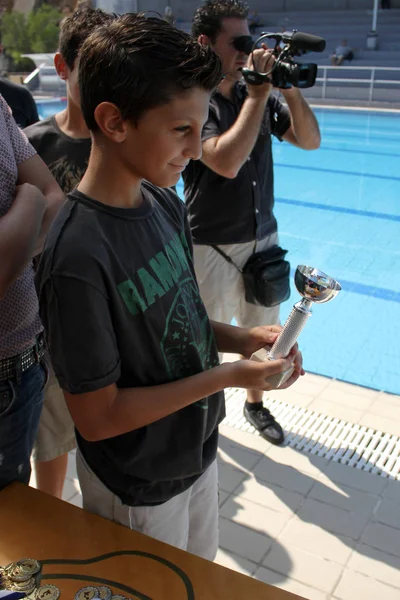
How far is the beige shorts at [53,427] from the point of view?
199 cm

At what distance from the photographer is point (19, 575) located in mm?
1001

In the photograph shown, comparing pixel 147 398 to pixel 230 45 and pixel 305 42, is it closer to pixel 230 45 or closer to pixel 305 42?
pixel 230 45

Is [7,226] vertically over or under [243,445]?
A: over

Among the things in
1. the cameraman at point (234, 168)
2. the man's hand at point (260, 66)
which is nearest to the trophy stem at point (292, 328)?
the cameraman at point (234, 168)

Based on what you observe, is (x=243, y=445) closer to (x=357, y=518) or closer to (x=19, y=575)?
(x=357, y=518)

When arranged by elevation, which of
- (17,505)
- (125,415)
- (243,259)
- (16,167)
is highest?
(16,167)

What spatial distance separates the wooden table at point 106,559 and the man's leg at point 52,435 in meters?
0.77

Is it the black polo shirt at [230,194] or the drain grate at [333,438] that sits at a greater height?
the black polo shirt at [230,194]

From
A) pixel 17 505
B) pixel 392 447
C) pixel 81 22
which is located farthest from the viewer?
pixel 392 447

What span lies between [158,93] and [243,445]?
2134mm

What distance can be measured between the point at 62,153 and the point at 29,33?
86.8 ft

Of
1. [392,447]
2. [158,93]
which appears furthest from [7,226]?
[392,447]

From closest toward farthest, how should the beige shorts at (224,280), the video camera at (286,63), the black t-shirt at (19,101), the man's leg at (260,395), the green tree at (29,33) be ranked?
the video camera at (286,63), the black t-shirt at (19,101), the beige shorts at (224,280), the man's leg at (260,395), the green tree at (29,33)

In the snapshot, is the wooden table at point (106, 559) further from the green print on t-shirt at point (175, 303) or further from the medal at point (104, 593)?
the green print on t-shirt at point (175, 303)
